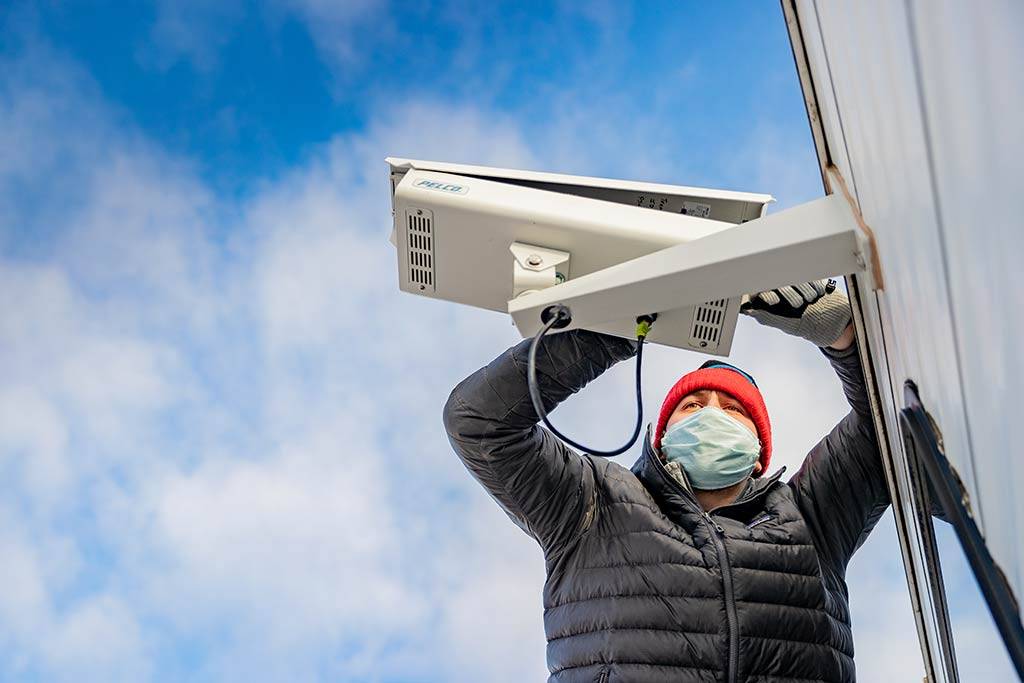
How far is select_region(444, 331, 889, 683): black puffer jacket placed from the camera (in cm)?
227

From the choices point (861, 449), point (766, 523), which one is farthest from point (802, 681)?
point (861, 449)

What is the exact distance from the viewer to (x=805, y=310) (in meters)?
2.18

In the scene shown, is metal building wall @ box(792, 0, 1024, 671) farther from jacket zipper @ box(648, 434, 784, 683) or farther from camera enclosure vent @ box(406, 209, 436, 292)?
jacket zipper @ box(648, 434, 784, 683)

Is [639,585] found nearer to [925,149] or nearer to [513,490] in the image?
[513,490]

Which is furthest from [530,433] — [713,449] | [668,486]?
[713,449]

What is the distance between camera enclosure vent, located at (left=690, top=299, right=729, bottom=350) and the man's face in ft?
2.77

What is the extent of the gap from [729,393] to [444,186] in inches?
49.0

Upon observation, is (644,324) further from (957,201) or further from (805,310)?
(957,201)

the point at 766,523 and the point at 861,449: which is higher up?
the point at 861,449

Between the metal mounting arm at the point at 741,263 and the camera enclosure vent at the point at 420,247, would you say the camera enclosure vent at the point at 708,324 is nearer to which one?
the metal mounting arm at the point at 741,263

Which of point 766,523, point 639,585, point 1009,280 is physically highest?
point 766,523

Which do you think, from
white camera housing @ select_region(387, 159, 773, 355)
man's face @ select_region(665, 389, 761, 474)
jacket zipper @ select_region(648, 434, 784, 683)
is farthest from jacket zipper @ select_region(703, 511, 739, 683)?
white camera housing @ select_region(387, 159, 773, 355)

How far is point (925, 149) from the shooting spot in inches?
28.6

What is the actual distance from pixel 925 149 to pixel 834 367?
77.0 inches
